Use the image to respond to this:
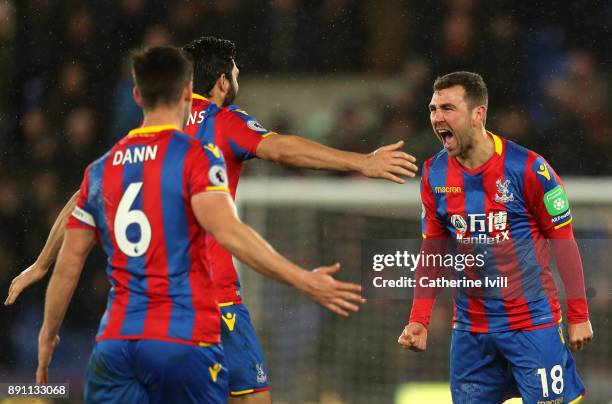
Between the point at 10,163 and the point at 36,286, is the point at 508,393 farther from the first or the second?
the point at 10,163

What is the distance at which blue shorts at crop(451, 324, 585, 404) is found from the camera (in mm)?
3943

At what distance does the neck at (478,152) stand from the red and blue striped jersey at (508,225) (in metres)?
0.03

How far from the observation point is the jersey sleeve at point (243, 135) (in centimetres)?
378

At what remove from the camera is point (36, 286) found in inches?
279

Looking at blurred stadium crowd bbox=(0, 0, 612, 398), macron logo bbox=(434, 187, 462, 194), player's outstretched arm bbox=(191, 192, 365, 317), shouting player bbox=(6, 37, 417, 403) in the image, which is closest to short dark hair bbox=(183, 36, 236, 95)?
shouting player bbox=(6, 37, 417, 403)

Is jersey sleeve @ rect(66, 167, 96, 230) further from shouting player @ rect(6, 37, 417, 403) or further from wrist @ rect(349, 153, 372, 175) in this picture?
wrist @ rect(349, 153, 372, 175)

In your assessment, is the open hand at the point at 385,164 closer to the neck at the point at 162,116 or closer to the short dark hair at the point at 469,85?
the neck at the point at 162,116

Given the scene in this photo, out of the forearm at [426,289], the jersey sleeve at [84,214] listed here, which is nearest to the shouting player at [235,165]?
the forearm at [426,289]

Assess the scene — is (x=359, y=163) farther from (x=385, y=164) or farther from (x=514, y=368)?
(x=514, y=368)

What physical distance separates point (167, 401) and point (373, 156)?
1205 millimetres

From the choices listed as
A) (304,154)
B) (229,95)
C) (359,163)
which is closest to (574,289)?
(359,163)

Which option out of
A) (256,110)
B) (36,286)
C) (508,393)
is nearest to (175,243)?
(508,393)

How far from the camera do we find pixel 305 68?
26.5 feet

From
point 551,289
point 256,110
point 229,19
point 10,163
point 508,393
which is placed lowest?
point 508,393
